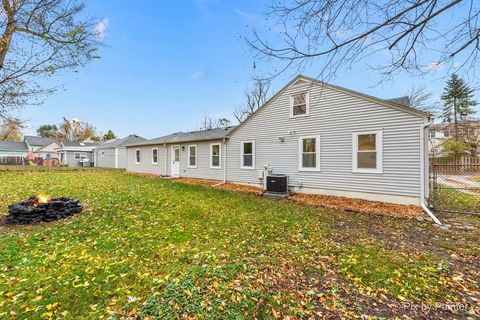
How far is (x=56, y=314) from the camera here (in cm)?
228

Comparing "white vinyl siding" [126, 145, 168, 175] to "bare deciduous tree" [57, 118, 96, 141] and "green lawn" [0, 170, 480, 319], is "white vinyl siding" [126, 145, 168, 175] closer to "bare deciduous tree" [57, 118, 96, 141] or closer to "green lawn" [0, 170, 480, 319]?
"green lawn" [0, 170, 480, 319]

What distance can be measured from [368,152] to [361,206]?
210 centimetres

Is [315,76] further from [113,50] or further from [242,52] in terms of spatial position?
[113,50]

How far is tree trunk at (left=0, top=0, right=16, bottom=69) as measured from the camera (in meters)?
5.06

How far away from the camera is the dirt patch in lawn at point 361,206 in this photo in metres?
6.77

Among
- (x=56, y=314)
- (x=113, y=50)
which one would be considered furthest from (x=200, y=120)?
(x=56, y=314)

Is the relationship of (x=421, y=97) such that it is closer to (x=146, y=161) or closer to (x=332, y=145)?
(x=332, y=145)

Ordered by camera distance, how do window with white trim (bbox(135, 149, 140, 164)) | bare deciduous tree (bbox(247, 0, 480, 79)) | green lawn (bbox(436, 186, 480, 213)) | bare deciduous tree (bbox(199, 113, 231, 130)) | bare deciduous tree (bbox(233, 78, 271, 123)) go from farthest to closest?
bare deciduous tree (bbox(199, 113, 231, 130))
bare deciduous tree (bbox(233, 78, 271, 123))
window with white trim (bbox(135, 149, 140, 164))
green lawn (bbox(436, 186, 480, 213))
bare deciduous tree (bbox(247, 0, 480, 79))

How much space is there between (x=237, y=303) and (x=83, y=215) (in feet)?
17.2

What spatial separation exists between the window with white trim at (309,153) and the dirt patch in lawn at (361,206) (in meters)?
1.32

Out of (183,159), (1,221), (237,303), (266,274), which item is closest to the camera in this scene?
(237,303)

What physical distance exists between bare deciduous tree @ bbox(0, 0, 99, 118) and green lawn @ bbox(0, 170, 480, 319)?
3.67m

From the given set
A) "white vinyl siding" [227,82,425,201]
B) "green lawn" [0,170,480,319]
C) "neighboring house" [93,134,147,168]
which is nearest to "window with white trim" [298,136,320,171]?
"white vinyl siding" [227,82,425,201]

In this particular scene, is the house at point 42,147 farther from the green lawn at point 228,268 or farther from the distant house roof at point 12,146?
the green lawn at point 228,268
